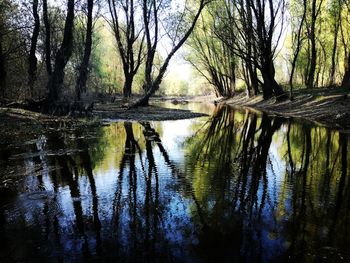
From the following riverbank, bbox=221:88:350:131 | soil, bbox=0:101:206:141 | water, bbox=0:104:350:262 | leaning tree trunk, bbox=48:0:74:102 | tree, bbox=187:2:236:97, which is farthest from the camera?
tree, bbox=187:2:236:97

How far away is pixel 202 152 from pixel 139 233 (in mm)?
7123

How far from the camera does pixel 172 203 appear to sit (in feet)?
22.1

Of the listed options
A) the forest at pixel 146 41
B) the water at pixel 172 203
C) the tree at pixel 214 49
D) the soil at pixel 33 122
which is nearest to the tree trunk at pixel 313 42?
the forest at pixel 146 41

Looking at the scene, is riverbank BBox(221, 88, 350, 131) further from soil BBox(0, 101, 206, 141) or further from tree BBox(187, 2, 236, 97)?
tree BBox(187, 2, 236, 97)

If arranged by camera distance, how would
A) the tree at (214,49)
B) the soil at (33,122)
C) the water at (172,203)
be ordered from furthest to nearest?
1. the tree at (214,49)
2. the soil at (33,122)
3. the water at (172,203)

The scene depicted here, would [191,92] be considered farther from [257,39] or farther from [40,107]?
[40,107]

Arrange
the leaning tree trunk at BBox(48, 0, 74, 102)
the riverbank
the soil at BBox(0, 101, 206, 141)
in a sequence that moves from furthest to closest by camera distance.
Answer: the leaning tree trunk at BBox(48, 0, 74, 102) < the riverbank < the soil at BBox(0, 101, 206, 141)

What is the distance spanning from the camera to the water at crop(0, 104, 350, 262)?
4.88 m

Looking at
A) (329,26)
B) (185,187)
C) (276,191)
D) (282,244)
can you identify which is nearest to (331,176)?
(276,191)

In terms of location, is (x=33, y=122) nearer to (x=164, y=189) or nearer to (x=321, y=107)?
(x=164, y=189)

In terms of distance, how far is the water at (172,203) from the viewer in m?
4.88

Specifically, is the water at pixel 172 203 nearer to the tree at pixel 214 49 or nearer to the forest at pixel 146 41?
the forest at pixel 146 41

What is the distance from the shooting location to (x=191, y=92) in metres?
148

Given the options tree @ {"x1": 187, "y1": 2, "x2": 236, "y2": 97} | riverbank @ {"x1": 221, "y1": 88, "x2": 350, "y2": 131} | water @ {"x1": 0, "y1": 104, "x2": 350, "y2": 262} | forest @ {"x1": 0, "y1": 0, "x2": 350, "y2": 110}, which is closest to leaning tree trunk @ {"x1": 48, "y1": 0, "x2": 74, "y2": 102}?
forest @ {"x1": 0, "y1": 0, "x2": 350, "y2": 110}
